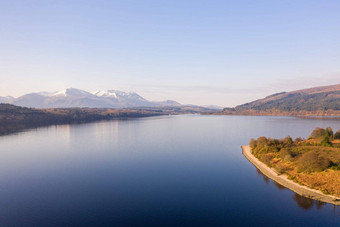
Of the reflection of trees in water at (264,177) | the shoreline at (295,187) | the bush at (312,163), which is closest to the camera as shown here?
the shoreline at (295,187)

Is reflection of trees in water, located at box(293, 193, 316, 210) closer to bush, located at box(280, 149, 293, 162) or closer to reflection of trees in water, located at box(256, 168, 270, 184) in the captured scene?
reflection of trees in water, located at box(256, 168, 270, 184)

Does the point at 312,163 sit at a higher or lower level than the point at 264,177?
higher

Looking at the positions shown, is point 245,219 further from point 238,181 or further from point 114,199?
point 114,199

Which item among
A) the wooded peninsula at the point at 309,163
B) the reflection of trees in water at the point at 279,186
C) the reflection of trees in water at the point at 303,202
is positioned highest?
the wooded peninsula at the point at 309,163

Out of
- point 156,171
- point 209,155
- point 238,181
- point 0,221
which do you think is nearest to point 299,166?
point 238,181

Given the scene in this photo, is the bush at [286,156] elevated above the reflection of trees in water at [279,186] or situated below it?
above

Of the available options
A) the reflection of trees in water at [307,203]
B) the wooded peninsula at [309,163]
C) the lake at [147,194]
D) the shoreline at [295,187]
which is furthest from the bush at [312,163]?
the reflection of trees in water at [307,203]

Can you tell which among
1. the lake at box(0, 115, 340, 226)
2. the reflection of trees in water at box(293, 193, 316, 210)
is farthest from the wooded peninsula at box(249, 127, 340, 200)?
the lake at box(0, 115, 340, 226)

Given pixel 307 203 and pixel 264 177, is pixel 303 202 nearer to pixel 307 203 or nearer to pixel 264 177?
pixel 307 203

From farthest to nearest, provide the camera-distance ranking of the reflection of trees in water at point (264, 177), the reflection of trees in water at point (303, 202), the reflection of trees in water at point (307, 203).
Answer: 1. the reflection of trees in water at point (264, 177)
2. the reflection of trees in water at point (303, 202)
3. the reflection of trees in water at point (307, 203)

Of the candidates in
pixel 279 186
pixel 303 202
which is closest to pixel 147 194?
pixel 279 186

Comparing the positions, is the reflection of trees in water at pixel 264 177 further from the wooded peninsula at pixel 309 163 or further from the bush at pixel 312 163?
the bush at pixel 312 163
